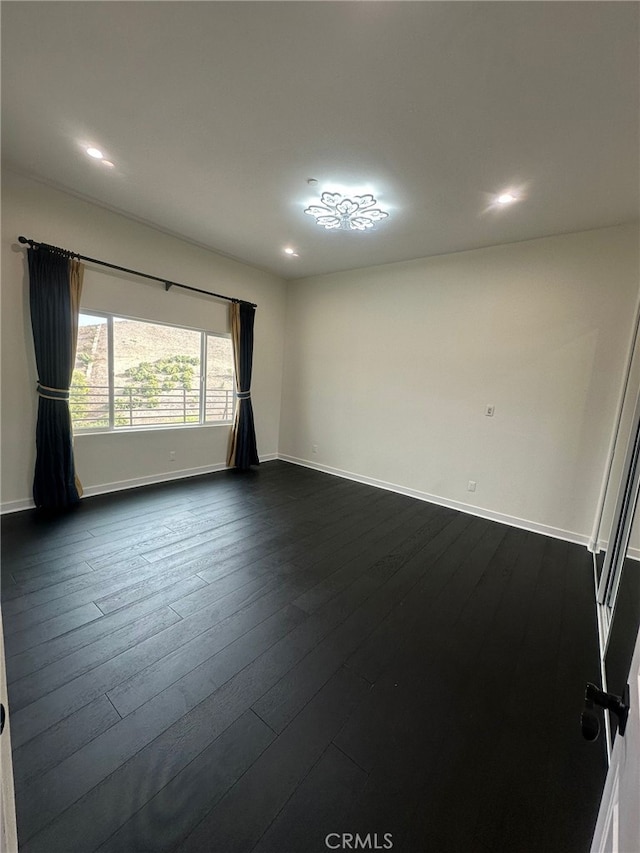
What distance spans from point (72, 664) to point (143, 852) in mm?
889

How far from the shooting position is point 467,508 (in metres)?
3.92

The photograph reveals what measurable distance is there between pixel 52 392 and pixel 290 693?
10.4ft

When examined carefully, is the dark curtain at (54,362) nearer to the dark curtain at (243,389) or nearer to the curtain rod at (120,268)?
the curtain rod at (120,268)

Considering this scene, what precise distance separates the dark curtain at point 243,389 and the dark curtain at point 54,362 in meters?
1.84

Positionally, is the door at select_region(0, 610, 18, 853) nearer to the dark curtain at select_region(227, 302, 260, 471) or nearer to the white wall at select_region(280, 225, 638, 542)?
the white wall at select_region(280, 225, 638, 542)

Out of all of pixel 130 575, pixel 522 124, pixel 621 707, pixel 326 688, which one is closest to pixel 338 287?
pixel 522 124

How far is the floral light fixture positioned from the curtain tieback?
108 inches

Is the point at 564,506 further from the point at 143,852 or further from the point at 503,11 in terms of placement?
the point at 143,852

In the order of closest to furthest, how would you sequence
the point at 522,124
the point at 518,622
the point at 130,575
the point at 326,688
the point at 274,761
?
the point at 274,761 < the point at 326,688 < the point at 522,124 < the point at 518,622 < the point at 130,575

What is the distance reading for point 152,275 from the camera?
378 cm

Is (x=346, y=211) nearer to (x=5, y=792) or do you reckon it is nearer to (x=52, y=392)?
(x=52, y=392)

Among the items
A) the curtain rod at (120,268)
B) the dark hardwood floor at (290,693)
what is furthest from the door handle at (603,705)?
the curtain rod at (120,268)

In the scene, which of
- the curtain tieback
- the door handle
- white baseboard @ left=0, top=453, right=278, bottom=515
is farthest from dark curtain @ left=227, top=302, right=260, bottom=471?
the door handle

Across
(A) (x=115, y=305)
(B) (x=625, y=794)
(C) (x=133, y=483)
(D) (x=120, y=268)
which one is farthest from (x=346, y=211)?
(C) (x=133, y=483)
